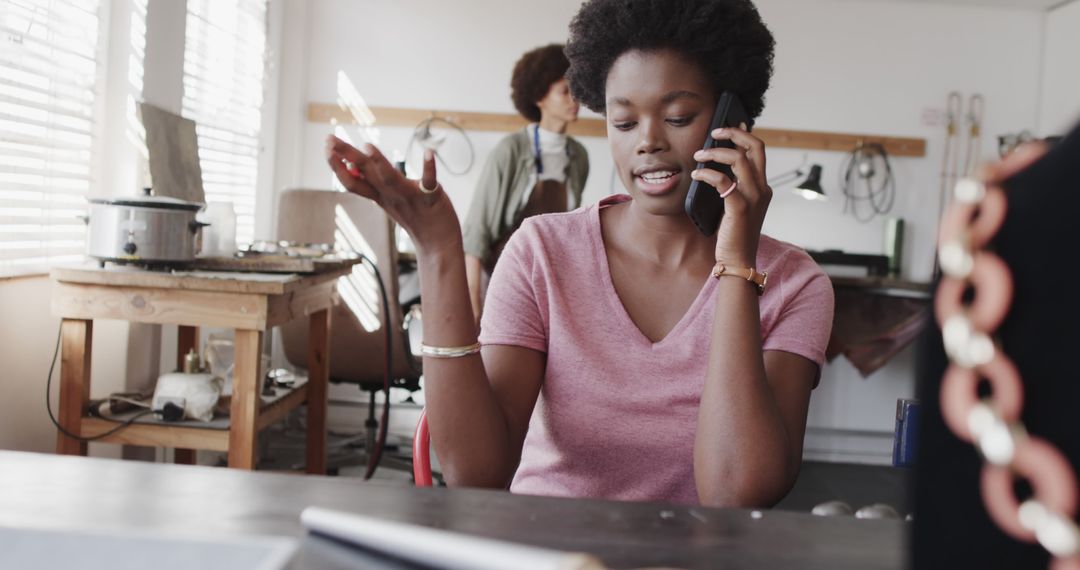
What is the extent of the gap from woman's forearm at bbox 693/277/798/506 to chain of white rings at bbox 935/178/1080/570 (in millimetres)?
888

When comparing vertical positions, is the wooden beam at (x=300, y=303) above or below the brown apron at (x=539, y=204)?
below

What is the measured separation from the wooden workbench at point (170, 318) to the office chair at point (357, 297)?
1065mm

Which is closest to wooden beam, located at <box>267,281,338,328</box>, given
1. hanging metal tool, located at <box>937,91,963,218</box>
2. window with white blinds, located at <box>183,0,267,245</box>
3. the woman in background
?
the woman in background

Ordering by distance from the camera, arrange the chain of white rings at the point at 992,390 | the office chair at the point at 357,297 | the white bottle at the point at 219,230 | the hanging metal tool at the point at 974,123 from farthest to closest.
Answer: the hanging metal tool at the point at 974,123 → the office chair at the point at 357,297 → the white bottle at the point at 219,230 → the chain of white rings at the point at 992,390

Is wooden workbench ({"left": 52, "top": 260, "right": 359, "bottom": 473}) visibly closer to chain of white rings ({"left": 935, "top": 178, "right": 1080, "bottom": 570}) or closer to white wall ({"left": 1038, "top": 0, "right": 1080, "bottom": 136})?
chain of white rings ({"left": 935, "top": 178, "right": 1080, "bottom": 570})

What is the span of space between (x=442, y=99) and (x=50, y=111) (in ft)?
9.48

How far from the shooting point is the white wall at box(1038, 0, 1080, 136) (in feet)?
16.6

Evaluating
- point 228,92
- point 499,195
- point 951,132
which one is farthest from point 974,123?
point 228,92

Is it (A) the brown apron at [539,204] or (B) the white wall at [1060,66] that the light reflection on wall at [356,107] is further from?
(B) the white wall at [1060,66]

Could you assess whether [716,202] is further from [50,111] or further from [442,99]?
[442,99]

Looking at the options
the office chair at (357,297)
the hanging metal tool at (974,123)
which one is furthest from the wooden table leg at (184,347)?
the hanging metal tool at (974,123)

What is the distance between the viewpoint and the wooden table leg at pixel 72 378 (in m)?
2.33

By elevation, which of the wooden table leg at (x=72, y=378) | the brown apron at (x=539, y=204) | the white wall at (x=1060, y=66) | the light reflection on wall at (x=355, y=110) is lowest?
the wooden table leg at (x=72, y=378)

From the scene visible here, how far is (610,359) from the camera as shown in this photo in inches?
51.1
